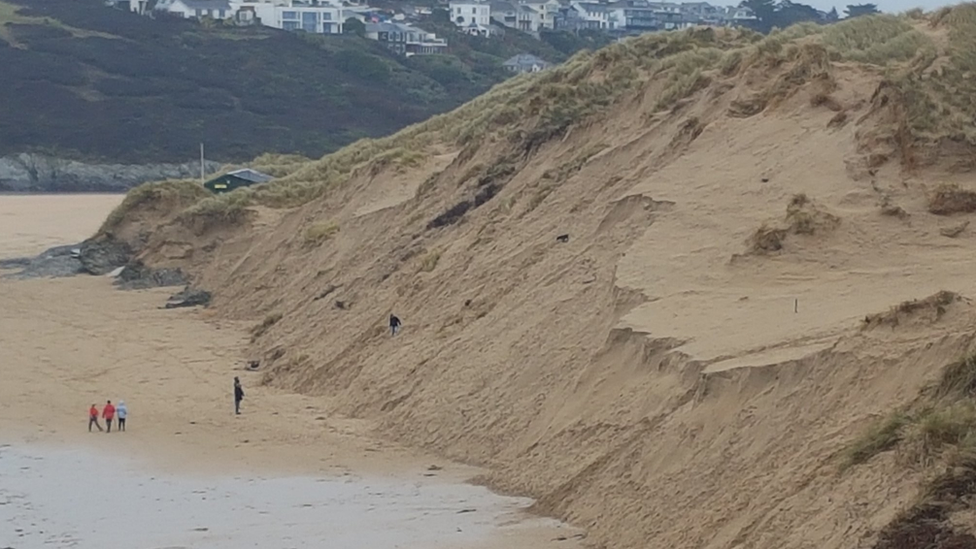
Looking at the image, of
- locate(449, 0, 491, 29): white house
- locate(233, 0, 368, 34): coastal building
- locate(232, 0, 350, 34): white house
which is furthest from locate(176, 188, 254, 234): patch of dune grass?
locate(449, 0, 491, 29): white house

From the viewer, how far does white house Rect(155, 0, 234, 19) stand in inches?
4165

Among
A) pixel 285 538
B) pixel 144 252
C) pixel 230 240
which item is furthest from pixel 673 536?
pixel 144 252

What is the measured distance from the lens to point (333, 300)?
2500 centimetres

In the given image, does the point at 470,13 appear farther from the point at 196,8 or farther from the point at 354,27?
the point at 196,8

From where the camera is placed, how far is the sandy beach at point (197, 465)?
47.6ft

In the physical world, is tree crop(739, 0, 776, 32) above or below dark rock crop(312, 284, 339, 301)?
above

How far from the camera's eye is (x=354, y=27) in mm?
107625

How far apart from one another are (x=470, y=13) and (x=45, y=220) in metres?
81.3

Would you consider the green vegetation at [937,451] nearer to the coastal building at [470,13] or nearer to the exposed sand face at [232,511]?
the exposed sand face at [232,511]

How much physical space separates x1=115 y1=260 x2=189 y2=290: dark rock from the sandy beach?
5.48 metres

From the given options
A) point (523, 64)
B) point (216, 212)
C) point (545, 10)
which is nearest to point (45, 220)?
point (216, 212)

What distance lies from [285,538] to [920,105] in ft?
30.8

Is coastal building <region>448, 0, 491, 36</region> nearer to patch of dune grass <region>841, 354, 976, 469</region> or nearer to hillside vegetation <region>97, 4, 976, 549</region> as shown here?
hillside vegetation <region>97, 4, 976, 549</region>

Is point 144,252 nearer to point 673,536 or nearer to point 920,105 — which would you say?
point 920,105
